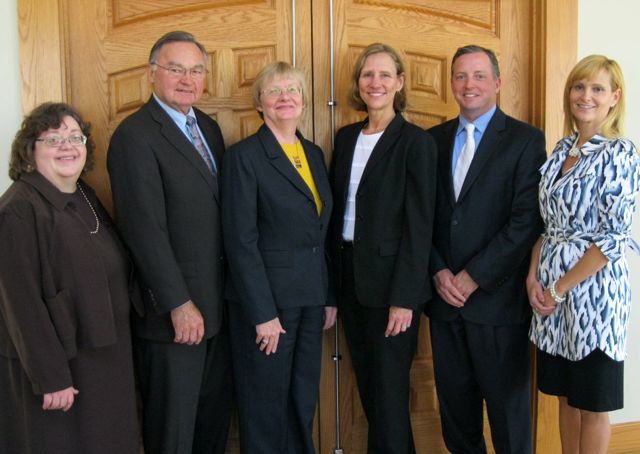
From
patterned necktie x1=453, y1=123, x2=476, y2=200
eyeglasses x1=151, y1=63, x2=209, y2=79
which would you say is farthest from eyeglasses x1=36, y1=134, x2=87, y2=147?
patterned necktie x1=453, y1=123, x2=476, y2=200

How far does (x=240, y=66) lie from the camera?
2506 mm

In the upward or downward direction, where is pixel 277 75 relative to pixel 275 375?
upward

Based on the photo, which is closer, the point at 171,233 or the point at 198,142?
the point at 171,233

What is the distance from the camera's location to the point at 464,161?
2254mm

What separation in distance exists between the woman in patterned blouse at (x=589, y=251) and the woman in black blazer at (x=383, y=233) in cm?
42

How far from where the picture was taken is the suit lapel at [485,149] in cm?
219

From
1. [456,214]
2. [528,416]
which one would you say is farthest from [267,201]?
[528,416]

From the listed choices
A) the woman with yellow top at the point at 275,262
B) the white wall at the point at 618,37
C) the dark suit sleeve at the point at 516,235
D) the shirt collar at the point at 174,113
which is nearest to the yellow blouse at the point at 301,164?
the woman with yellow top at the point at 275,262

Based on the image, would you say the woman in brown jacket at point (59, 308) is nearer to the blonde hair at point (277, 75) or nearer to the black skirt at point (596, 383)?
the blonde hair at point (277, 75)

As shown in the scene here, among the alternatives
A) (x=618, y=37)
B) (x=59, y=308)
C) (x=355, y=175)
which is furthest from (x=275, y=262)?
(x=618, y=37)

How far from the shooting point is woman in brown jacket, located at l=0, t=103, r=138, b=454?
173 centimetres

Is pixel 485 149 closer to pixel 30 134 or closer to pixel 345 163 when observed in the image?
pixel 345 163

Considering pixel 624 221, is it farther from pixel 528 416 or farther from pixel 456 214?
pixel 528 416

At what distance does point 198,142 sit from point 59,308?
745 millimetres
